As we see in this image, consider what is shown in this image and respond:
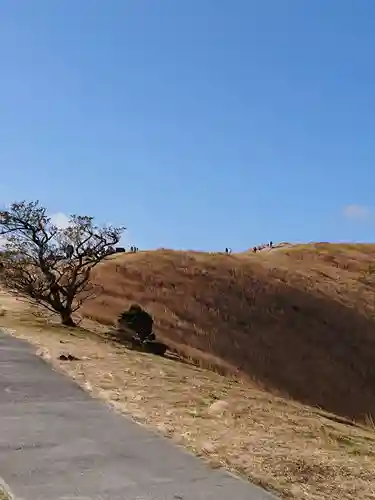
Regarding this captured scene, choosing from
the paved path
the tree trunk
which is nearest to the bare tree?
the tree trunk

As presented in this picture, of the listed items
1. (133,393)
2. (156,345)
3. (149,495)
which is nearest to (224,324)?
(156,345)

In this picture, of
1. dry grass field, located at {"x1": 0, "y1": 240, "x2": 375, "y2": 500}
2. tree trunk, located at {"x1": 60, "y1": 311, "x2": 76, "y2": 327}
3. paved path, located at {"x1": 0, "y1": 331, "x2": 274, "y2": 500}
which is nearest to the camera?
paved path, located at {"x1": 0, "y1": 331, "x2": 274, "y2": 500}

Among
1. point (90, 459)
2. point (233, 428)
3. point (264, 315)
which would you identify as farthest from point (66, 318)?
point (264, 315)

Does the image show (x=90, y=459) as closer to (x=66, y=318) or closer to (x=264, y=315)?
(x=66, y=318)

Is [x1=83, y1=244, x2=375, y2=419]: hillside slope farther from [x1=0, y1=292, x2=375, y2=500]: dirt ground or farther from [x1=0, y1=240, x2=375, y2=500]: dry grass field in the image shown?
[x1=0, y1=292, x2=375, y2=500]: dirt ground

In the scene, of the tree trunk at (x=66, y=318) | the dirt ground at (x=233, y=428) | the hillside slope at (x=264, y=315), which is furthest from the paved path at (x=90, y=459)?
the hillside slope at (x=264, y=315)

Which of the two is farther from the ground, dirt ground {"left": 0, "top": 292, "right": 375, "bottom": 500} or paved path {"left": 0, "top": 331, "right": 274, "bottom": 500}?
dirt ground {"left": 0, "top": 292, "right": 375, "bottom": 500}

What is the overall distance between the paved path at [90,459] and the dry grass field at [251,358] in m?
0.40

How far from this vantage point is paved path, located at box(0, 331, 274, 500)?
592cm

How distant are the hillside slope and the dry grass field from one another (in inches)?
4.1

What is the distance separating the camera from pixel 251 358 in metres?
29.4

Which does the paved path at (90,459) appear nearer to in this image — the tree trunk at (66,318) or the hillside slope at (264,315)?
the tree trunk at (66,318)

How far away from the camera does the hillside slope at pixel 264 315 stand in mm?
28094

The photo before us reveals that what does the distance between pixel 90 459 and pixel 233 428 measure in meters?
2.54
